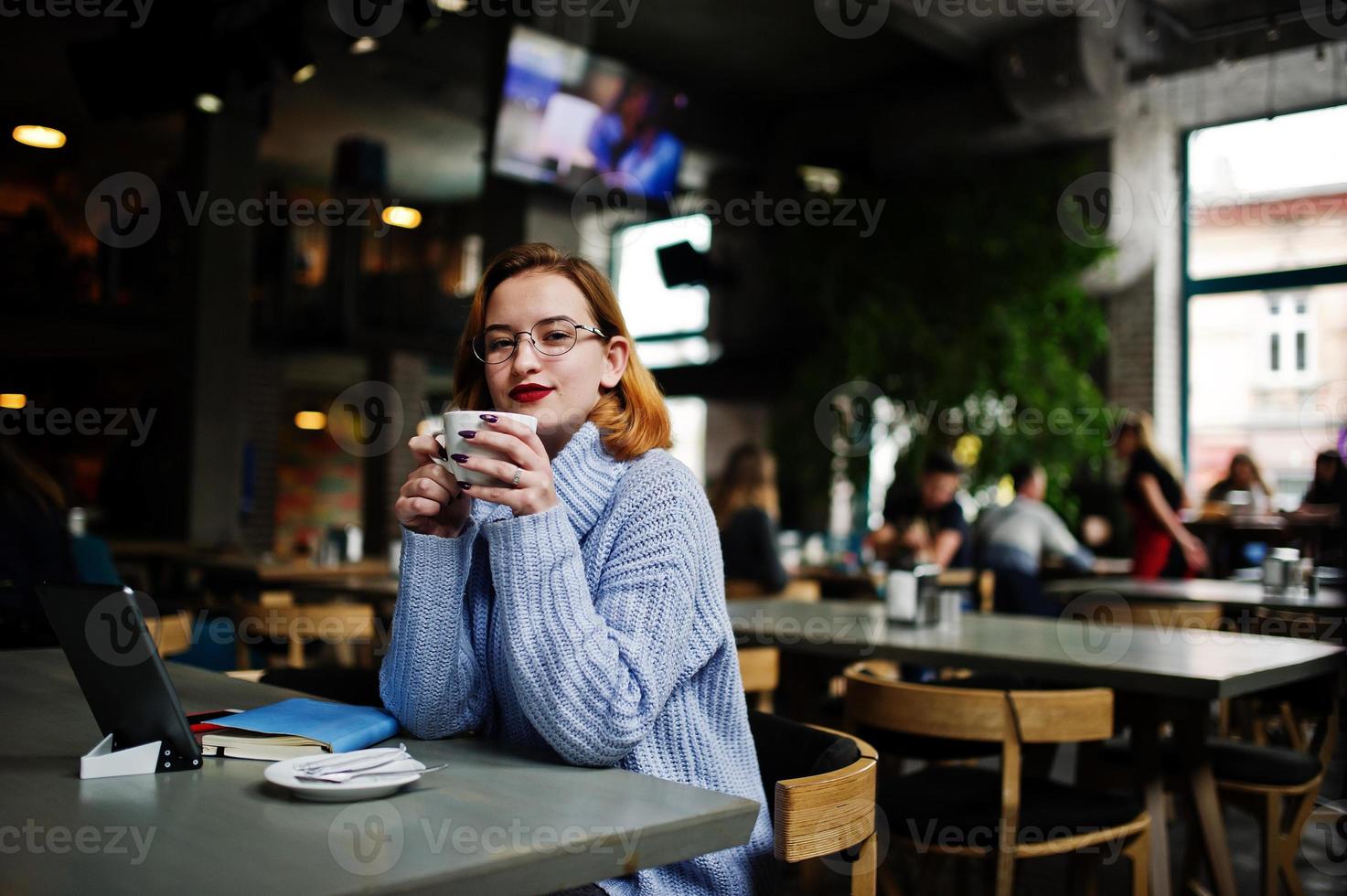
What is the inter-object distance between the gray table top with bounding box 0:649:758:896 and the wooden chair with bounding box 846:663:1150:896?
1.04 m

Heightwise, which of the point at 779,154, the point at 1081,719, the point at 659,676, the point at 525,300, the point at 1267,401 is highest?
the point at 779,154

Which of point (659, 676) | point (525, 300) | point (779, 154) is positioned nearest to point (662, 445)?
point (525, 300)

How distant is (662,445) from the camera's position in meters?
1.55

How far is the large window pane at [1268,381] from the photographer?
7.80 m

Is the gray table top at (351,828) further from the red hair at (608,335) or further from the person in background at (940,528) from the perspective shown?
the person in background at (940,528)

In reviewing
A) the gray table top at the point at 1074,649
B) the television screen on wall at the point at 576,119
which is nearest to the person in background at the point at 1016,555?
the gray table top at the point at 1074,649

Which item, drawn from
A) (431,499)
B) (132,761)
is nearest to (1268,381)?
(431,499)

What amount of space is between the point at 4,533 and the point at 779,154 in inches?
319

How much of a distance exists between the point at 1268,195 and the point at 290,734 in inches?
330

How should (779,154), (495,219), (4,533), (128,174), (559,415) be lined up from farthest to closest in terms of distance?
(779,154)
(495,219)
(128,174)
(4,533)
(559,415)

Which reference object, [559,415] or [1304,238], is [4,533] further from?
[1304,238]

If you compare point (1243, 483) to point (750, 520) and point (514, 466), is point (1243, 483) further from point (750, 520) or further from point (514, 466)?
point (514, 466)

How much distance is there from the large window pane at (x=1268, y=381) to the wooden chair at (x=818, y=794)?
7070mm

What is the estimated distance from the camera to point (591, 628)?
127 centimetres
